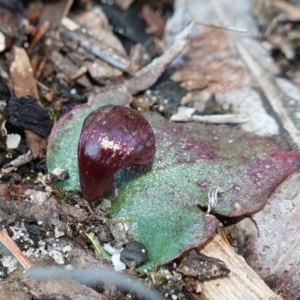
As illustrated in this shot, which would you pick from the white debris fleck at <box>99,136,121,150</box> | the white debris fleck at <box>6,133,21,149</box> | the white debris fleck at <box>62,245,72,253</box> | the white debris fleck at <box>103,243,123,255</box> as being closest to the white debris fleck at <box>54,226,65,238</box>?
the white debris fleck at <box>62,245,72,253</box>

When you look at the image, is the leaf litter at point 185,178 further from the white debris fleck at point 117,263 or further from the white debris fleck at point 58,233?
the white debris fleck at point 58,233

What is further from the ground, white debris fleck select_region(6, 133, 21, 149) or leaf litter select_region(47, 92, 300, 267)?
leaf litter select_region(47, 92, 300, 267)

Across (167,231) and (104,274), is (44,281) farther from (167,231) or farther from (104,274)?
(167,231)

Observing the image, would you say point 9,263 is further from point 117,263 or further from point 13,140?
point 13,140

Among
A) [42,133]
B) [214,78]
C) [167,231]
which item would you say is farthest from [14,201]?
[214,78]

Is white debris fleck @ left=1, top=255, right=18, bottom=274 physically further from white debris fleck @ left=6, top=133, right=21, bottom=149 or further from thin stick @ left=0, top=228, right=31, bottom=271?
white debris fleck @ left=6, top=133, right=21, bottom=149

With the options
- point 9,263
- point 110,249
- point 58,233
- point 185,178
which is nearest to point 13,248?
point 9,263
